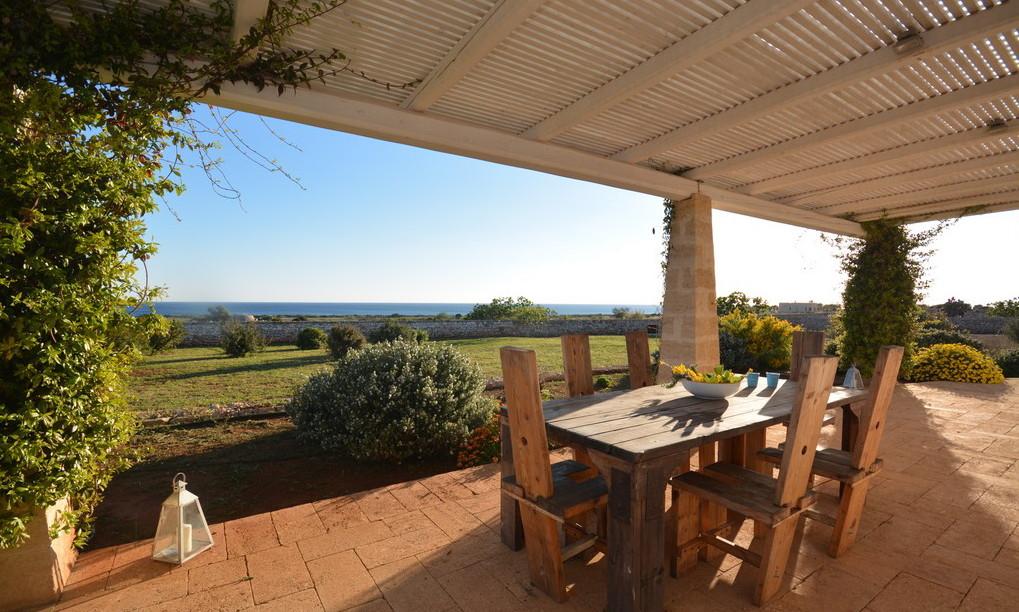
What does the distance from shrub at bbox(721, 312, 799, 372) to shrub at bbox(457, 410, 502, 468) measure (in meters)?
5.25

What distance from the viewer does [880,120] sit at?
3.47 m

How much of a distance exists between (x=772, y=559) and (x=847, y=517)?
0.72 metres

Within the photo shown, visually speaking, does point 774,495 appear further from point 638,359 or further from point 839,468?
point 638,359

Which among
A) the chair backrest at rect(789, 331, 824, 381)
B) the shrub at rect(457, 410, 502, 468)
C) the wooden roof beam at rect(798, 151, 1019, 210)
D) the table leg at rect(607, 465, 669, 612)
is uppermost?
the wooden roof beam at rect(798, 151, 1019, 210)

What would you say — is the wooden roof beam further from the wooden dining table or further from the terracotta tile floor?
the wooden dining table

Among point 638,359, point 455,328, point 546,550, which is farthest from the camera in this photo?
point 455,328

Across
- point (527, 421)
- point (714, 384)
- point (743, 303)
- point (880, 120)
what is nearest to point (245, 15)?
point (527, 421)

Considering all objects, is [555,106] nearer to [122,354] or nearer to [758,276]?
[122,354]

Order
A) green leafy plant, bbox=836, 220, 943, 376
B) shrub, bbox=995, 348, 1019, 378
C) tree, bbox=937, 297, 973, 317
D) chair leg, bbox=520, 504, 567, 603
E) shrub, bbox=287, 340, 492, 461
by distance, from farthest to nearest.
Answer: tree, bbox=937, 297, 973, 317, shrub, bbox=995, 348, 1019, 378, green leafy plant, bbox=836, 220, 943, 376, shrub, bbox=287, 340, 492, 461, chair leg, bbox=520, 504, 567, 603

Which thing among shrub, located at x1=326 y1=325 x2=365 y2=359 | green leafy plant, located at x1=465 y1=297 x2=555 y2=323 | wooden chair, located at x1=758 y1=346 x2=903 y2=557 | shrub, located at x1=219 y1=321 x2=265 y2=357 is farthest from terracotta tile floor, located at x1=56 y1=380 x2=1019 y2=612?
green leafy plant, located at x1=465 y1=297 x2=555 y2=323

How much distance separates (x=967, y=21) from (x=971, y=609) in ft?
9.11

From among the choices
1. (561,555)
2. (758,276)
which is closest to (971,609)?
(561,555)

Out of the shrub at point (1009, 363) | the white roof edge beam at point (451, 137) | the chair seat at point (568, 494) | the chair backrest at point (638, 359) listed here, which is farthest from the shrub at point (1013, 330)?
the chair seat at point (568, 494)

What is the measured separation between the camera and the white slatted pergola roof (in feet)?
7.71
